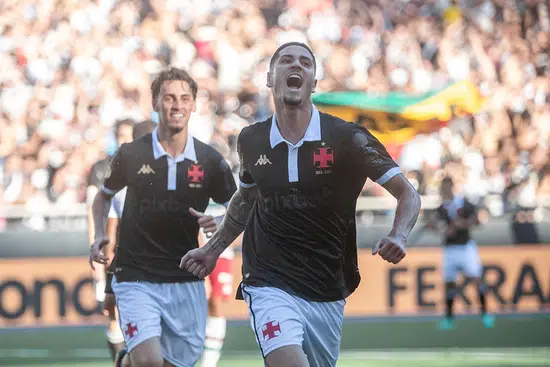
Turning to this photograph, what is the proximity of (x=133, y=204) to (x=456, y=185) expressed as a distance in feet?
35.4

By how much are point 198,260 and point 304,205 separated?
825 millimetres

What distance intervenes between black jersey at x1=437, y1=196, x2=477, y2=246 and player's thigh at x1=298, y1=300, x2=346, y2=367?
10.6 metres

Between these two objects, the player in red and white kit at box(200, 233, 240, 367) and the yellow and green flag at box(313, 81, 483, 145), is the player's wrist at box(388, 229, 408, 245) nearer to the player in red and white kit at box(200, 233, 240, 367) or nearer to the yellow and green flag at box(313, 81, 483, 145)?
the player in red and white kit at box(200, 233, 240, 367)

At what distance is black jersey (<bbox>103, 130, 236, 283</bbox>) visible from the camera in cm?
845

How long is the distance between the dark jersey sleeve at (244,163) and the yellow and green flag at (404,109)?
12832 mm

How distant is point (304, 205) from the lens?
21.8ft

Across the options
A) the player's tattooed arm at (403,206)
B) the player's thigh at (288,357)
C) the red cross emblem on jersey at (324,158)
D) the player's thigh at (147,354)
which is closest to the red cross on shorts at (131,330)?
the player's thigh at (147,354)

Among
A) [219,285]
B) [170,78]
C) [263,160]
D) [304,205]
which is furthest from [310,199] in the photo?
[219,285]

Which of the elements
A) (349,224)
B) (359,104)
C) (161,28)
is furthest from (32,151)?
(349,224)

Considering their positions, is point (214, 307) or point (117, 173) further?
point (214, 307)

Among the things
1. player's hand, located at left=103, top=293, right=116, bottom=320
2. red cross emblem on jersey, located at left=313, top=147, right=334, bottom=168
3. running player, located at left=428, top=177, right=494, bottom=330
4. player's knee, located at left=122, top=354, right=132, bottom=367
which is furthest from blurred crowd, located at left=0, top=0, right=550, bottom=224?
red cross emblem on jersey, located at left=313, top=147, right=334, bottom=168

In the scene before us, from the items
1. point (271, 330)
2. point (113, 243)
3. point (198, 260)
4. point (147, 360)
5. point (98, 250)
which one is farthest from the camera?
point (113, 243)

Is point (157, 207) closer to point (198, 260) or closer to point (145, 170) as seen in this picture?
point (145, 170)

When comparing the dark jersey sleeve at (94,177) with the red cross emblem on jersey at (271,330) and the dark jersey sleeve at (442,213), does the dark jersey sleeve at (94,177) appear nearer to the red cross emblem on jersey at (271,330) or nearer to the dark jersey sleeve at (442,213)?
the red cross emblem on jersey at (271,330)
